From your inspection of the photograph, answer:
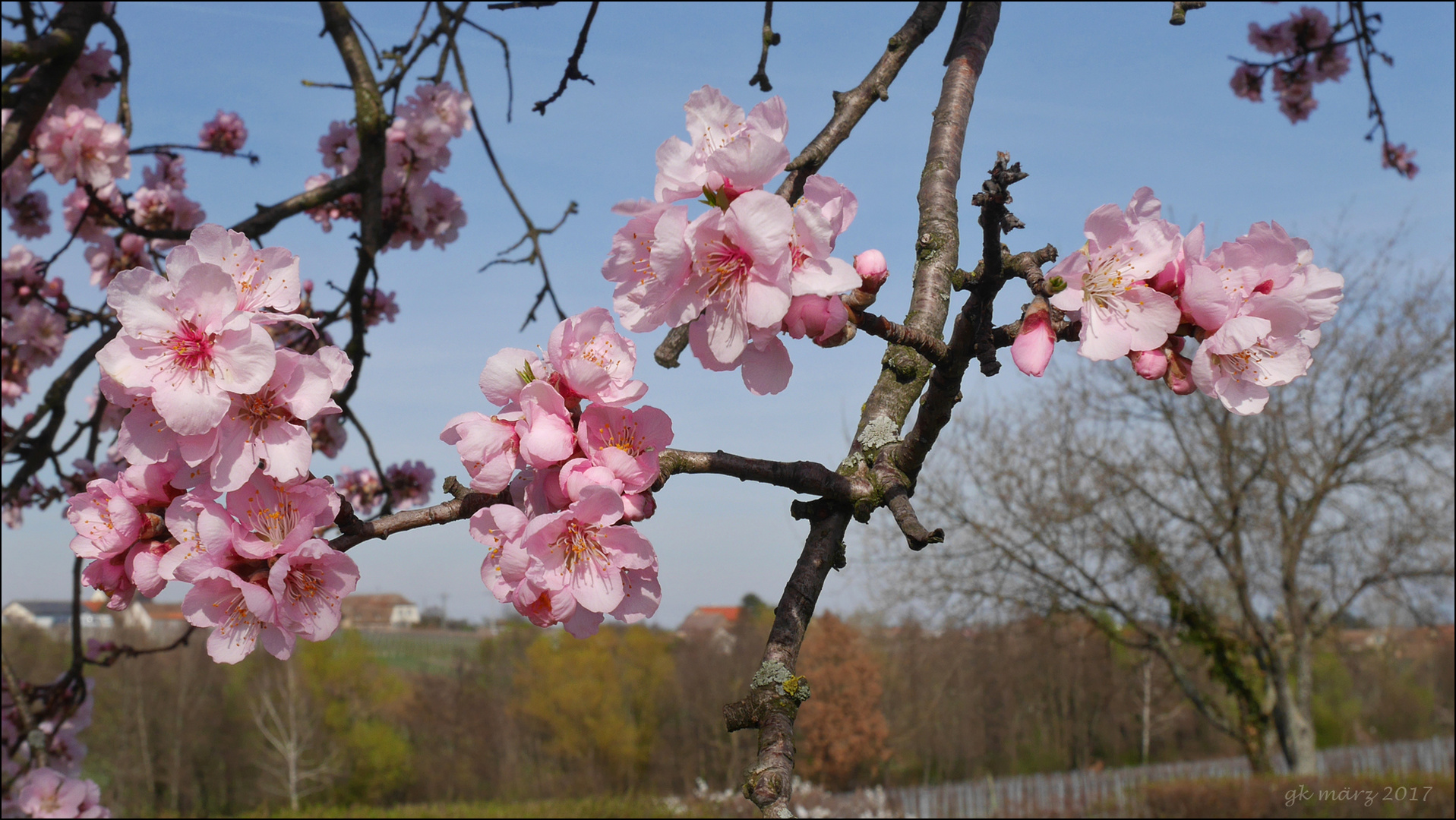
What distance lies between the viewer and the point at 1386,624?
16.4 metres

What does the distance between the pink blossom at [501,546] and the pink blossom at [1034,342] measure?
20.7 inches

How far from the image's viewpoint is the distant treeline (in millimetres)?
19547

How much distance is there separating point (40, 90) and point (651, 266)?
8.95 ft

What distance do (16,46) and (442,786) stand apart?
26.6m

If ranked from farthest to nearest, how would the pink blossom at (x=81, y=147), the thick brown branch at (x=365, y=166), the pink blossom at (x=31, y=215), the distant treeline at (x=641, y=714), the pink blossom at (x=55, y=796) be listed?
the distant treeline at (x=641, y=714), the pink blossom at (x=31, y=215), the pink blossom at (x=81, y=147), the pink blossom at (x=55, y=796), the thick brown branch at (x=365, y=166)

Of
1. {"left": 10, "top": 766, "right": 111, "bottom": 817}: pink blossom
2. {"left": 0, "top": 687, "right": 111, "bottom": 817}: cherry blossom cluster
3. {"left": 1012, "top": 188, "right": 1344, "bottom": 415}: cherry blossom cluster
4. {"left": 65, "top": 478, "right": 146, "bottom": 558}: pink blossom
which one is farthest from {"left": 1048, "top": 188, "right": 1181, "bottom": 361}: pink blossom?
{"left": 10, "top": 766, "right": 111, "bottom": 817}: pink blossom

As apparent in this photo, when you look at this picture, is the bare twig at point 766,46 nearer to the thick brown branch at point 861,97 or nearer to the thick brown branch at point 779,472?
the thick brown branch at point 861,97

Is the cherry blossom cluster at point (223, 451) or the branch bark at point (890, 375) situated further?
the cherry blossom cluster at point (223, 451)

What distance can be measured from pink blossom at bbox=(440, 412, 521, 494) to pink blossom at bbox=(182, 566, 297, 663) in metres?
0.27

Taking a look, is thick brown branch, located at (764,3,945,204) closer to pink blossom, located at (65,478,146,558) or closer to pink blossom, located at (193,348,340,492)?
pink blossom, located at (193,348,340,492)

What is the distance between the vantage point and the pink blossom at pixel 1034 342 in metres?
0.90

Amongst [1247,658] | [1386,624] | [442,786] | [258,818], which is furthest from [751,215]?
[442,786]

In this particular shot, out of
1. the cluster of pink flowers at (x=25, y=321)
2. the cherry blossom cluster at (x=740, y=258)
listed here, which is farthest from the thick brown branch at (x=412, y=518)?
the cluster of pink flowers at (x=25, y=321)

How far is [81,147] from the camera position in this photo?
123 inches
